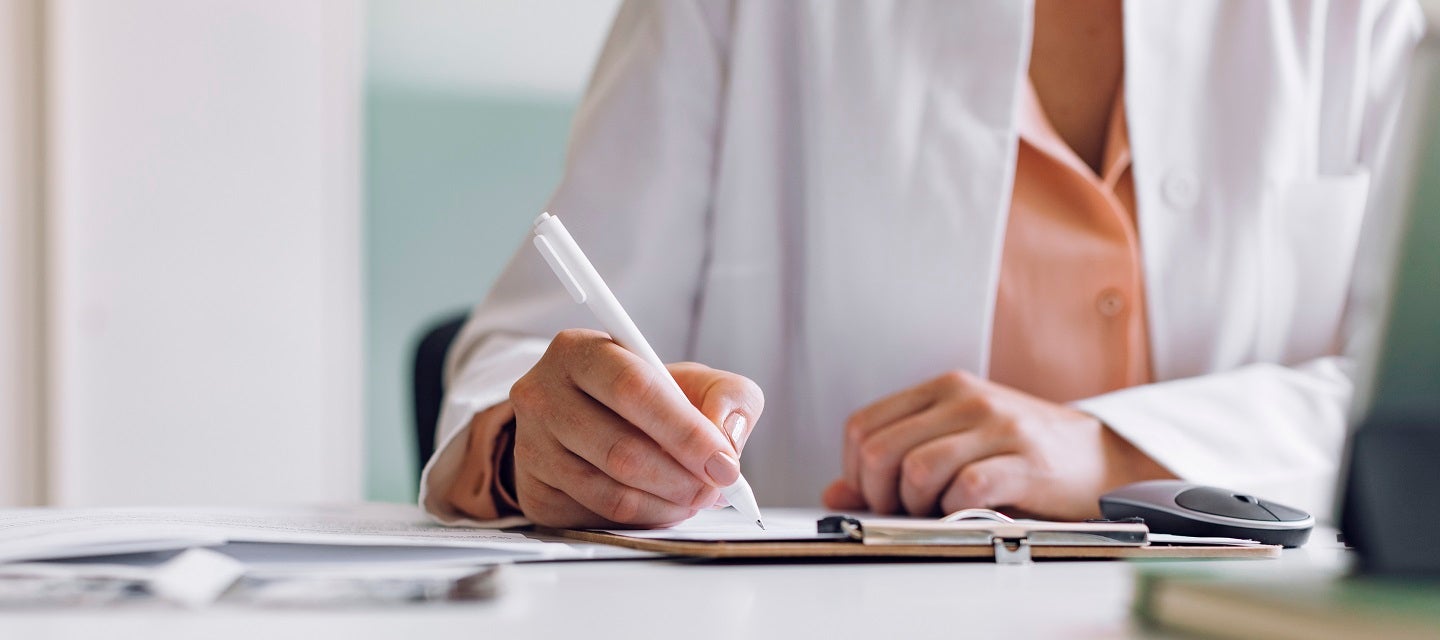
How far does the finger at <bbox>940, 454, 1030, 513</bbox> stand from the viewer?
0.67m

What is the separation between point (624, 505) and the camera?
1.72 ft

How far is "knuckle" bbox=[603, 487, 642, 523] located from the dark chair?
718 mm

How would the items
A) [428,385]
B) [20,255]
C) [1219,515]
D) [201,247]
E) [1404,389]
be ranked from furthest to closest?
[201,247]
[20,255]
[428,385]
[1219,515]
[1404,389]

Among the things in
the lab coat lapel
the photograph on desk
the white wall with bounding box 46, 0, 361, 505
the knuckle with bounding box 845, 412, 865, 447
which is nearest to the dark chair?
the photograph on desk

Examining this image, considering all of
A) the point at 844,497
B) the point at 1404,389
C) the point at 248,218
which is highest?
the point at 248,218

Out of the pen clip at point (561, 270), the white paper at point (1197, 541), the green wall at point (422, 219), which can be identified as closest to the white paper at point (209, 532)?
the pen clip at point (561, 270)

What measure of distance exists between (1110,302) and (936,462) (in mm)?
290

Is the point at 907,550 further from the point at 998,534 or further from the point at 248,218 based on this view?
the point at 248,218

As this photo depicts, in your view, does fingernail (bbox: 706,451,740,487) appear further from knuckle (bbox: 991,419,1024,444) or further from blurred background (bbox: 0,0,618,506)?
blurred background (bbox: 0,0,618,506)

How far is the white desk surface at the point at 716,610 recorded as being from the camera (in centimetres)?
28

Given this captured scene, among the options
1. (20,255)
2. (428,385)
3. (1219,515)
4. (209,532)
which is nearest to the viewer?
(209,532)

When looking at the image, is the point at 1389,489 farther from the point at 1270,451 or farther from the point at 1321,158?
the point at 1321,158

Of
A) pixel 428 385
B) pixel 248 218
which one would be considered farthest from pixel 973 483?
pixel 248 218

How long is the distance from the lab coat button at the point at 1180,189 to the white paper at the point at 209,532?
1.94 feet
